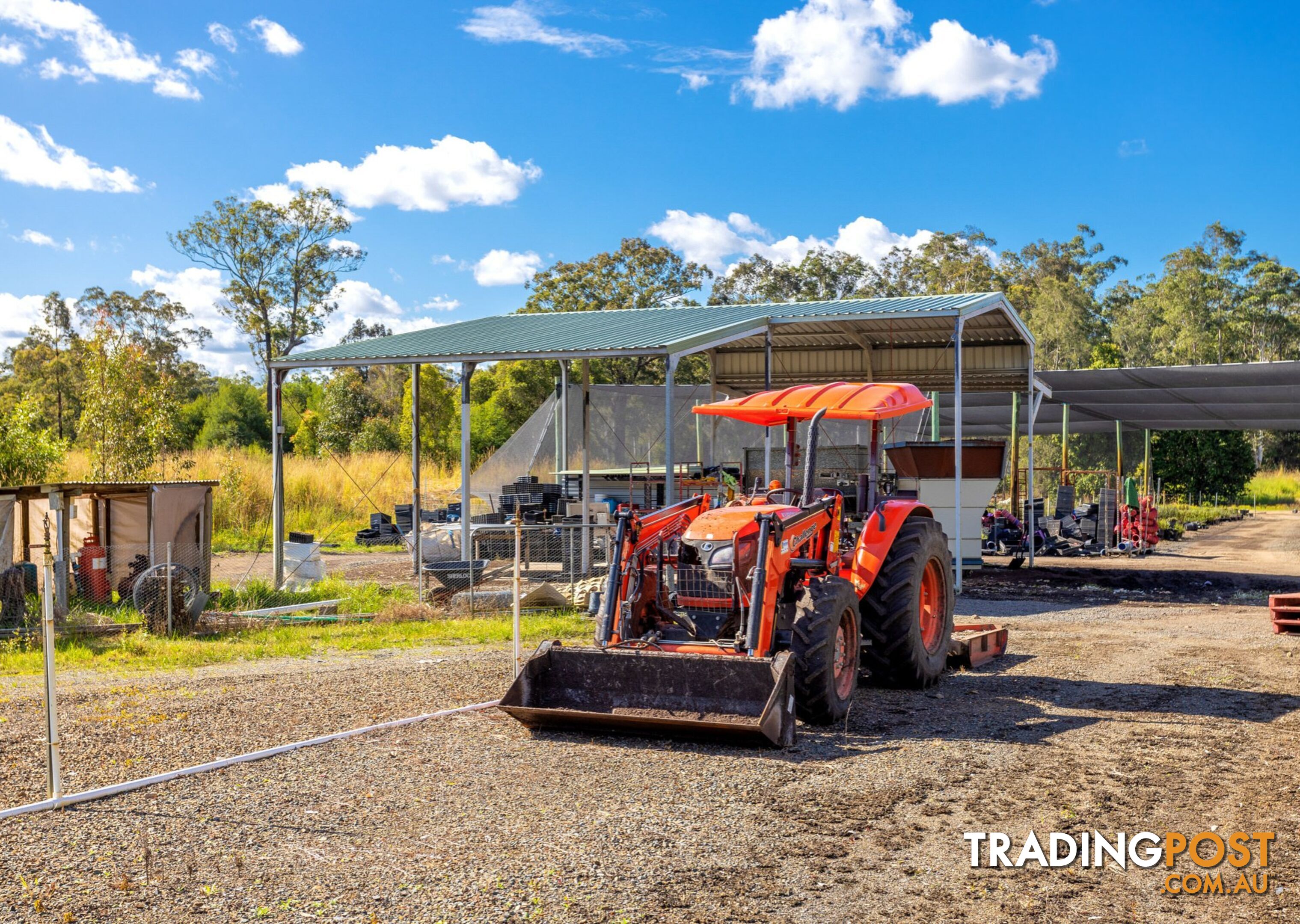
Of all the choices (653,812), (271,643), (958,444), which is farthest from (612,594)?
(958,444)

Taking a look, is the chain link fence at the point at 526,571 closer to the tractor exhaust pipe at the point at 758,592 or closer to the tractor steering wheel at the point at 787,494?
the tractor steering wheel at the point at 787,494

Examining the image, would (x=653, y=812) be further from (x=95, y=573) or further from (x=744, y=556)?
(x=95, y=573)

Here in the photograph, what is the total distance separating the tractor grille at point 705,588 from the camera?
773 cm

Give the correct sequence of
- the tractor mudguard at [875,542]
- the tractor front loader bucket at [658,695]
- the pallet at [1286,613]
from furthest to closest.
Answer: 1. the pallet at [1286,613]
2. the tractor mudguard at [875,542]
3. the tractor front loader bucket at [658,695]

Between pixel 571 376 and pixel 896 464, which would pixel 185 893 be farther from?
pixel 571 376

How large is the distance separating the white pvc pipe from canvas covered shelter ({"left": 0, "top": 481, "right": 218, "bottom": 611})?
6.02 meters

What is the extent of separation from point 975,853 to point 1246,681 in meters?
5.31

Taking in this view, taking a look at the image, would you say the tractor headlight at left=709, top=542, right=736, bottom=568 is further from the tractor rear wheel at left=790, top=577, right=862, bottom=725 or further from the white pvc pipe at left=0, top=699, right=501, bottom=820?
the white pvc pipe at left=0, top=699, right=501, bottom=820

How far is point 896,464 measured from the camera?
18344 mm

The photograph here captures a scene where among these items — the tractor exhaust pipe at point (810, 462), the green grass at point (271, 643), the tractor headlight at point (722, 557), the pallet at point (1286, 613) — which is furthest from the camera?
the pallet at point (1286, 613)

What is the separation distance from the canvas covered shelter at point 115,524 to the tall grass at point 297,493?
336 inches

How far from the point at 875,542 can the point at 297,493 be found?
70.2 ft

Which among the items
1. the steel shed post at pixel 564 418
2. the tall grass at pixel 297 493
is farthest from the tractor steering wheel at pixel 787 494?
the tall grass at pixel 297 493

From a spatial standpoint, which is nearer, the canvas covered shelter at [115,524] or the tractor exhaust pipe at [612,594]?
the tractor exhaust pipe at [612,594]
